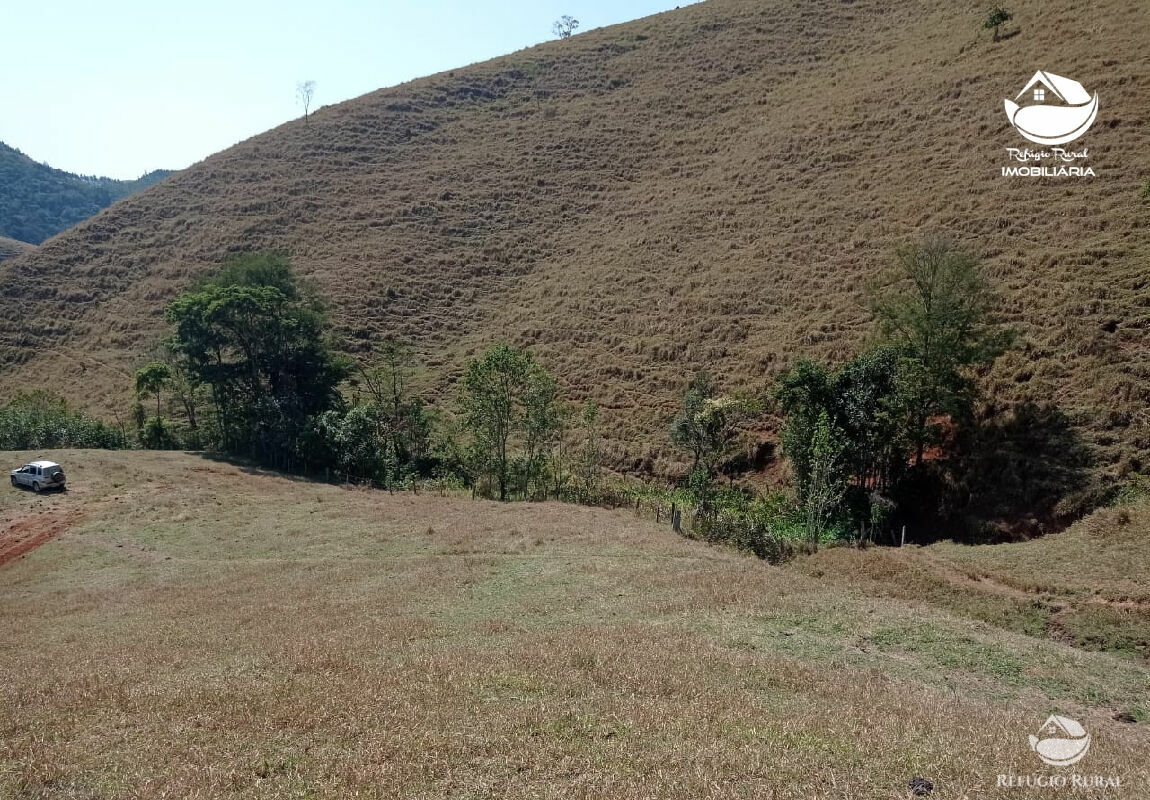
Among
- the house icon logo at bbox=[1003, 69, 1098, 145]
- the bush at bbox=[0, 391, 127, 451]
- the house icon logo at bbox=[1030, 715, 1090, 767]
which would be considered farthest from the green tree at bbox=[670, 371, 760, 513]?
the bush at bbox=[0, 391, 127, 451]

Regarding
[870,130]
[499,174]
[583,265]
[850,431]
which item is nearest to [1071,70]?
[870,130]

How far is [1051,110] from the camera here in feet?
162

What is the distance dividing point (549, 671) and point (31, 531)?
2695cm

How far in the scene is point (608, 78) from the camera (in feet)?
291

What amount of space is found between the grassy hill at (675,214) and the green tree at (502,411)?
5434 millimetres

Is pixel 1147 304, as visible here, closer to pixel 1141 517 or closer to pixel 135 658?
pixel 1141 517

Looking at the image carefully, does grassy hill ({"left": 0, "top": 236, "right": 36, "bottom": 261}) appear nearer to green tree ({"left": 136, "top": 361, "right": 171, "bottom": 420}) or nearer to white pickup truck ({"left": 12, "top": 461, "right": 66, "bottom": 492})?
green tree ({"left": 136, "top": 361, "right": 171, "bottom": 420})

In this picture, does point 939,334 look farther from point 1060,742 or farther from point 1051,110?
point 1051,110

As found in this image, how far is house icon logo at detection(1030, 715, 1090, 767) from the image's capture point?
7082 mm

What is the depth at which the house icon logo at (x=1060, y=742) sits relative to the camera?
279 inches

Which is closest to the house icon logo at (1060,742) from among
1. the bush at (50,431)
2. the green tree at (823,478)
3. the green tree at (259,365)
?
the green tree at (823,478)

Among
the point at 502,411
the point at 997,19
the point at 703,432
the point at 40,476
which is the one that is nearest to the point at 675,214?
the point at 997,19

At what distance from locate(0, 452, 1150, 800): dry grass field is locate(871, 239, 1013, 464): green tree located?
249 inches

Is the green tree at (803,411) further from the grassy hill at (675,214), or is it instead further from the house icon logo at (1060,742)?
the house icon logo at (1060,742)
